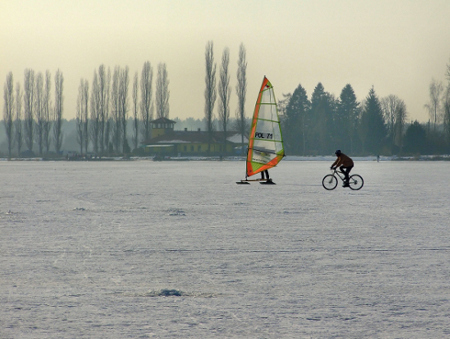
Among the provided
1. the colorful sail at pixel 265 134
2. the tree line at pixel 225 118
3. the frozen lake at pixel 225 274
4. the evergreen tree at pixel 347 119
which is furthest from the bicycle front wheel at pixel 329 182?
the evergreen tree at pixel 347 119

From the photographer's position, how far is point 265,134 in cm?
2555

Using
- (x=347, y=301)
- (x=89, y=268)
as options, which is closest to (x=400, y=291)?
(x=347, y=301)

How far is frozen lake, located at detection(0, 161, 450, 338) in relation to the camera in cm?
446

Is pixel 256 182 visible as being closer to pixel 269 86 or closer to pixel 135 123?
pixel 269 86

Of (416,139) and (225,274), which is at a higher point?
(416,139)

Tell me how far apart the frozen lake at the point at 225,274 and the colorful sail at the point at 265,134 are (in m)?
12.6

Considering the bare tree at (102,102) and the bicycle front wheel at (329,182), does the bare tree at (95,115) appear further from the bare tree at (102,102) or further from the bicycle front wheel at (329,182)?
the bicycle front wheel at (329,182)

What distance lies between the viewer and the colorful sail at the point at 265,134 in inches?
1003

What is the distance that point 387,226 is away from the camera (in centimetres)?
1049

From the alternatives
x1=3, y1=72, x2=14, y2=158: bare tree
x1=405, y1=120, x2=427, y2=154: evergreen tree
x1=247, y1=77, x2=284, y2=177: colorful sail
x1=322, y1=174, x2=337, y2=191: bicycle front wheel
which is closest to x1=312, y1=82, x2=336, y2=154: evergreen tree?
x1=405, y1=120, x2=427, y2=154: evergreen tree

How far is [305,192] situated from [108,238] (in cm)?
1137

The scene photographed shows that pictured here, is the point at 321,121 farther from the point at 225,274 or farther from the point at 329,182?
the point at 225,274

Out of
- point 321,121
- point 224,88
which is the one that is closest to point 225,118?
point 224,88

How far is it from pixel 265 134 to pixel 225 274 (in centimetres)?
1947
